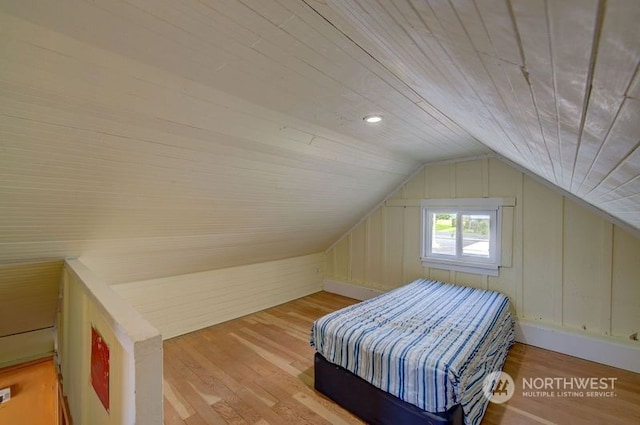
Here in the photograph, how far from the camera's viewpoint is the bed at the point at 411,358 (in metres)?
1.73

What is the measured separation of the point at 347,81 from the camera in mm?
1501

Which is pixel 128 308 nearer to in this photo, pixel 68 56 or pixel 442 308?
pixel 68 56

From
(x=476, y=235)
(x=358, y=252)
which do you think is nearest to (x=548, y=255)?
(x=476, y=235)

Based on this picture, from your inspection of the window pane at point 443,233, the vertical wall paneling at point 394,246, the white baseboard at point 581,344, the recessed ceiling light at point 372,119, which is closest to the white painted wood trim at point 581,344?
the white baseboard at point 581,344

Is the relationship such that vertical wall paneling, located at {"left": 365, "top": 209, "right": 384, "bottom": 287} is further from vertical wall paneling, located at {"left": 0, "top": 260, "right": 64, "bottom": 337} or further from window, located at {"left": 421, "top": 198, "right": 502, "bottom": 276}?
vertical wall paneling, located at {"left": 0, "top": 260, "right": 64, "bottom": 337}

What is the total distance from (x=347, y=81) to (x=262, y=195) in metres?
1.44

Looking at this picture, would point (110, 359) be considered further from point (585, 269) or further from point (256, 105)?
point (585, 269)

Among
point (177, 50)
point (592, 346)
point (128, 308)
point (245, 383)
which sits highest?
point (177, 50)

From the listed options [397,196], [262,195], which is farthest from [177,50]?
[397,196]

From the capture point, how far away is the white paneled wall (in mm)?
3072

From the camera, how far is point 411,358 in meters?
1.83

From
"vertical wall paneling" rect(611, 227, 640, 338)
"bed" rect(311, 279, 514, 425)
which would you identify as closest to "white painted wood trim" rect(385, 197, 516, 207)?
"vertical wall paneling" rect(611, 227, 640, 338)

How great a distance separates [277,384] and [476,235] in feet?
8.88

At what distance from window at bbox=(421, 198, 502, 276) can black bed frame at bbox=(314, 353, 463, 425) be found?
6.65ft
